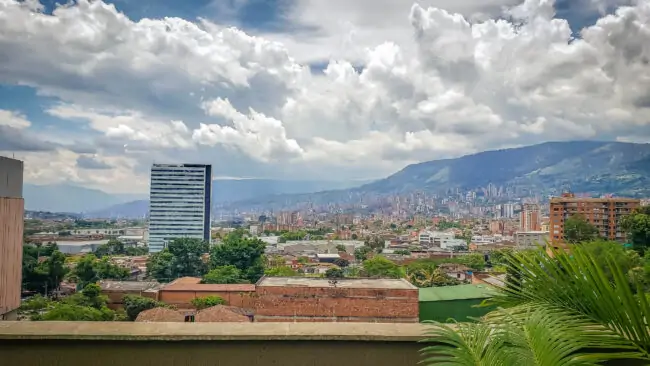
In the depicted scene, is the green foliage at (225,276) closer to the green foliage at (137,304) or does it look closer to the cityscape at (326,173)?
the cityscape at (326,173)

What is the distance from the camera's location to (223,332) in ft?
2.69

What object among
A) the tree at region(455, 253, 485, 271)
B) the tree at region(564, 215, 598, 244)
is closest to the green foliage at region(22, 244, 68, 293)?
the tree at region(455, 253, 485, 271)

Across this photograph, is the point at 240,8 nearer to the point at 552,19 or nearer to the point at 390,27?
the point at 390,27

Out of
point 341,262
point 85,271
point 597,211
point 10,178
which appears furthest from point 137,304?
point 597,211

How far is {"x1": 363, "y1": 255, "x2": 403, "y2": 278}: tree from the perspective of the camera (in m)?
12.9

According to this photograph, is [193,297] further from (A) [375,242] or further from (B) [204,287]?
(A) [375,242]

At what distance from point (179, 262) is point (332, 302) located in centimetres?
924

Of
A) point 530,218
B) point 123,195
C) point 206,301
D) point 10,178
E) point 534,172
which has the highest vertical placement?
point 534,172

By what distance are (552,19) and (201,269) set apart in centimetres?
1214

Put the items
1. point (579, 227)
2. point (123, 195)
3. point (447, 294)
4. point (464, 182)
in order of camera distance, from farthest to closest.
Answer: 1. point (464, 182)
2. point (123, 195)
3. point (579, 227)
4. point (447, 294)

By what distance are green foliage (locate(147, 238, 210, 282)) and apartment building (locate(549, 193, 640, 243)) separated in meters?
10.4

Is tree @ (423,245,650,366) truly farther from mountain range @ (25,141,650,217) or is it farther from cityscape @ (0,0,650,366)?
mountain range @ (25,141,650,217)

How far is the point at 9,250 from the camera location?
194 cm

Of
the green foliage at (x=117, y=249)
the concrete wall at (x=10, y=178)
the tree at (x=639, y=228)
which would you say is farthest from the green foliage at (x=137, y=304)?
the tree at (x=639, y=228)
